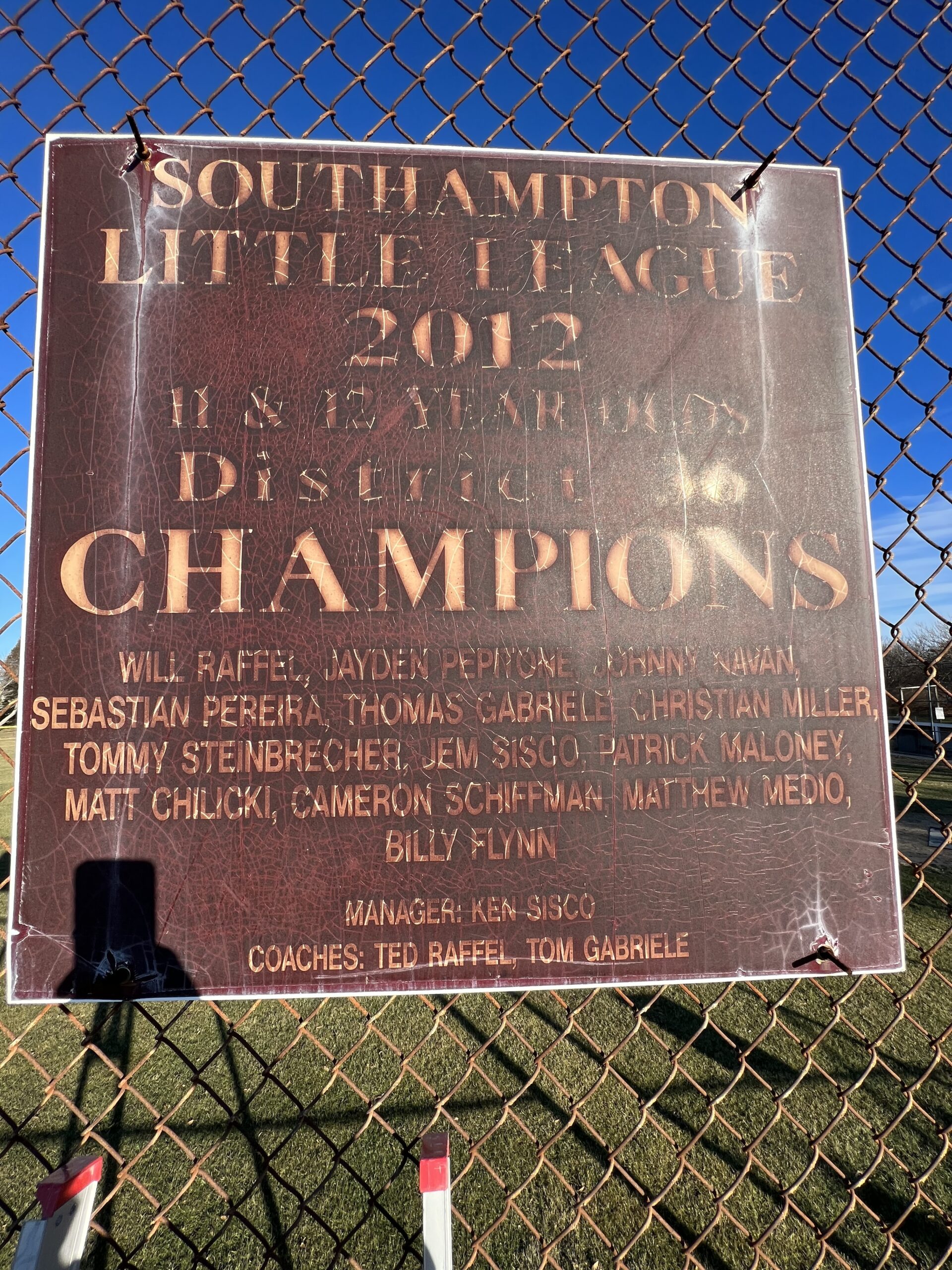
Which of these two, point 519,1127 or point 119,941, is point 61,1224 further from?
point 519,1127

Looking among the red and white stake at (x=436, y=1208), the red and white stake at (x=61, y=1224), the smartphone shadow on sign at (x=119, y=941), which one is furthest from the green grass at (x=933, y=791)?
the red and white stake at (x=61, y=1224)

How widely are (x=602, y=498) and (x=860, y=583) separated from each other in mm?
622

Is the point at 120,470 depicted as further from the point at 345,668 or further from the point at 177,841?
the point at 177,841

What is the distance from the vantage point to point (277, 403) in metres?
1.34

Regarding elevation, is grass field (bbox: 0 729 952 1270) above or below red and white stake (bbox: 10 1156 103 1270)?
below

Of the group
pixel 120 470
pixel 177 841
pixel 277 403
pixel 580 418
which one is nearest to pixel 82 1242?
pixel 177 841

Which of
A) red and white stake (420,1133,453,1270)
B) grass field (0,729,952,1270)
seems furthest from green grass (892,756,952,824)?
red and white stake (420,1133,453,1270)

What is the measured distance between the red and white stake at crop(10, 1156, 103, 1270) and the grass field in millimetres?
328

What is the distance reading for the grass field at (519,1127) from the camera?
6.27 feet

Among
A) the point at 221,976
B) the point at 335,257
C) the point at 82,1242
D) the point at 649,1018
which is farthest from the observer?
the point at 649,1018

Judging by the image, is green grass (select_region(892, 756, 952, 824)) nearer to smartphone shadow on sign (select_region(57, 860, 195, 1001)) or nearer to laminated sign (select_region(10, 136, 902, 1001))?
laminated sign (select_region(10, 136, 902, 1001))

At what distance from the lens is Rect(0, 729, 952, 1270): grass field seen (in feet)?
6.27

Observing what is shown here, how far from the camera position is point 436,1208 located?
3.22 feet

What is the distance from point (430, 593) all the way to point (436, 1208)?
1030 mm
